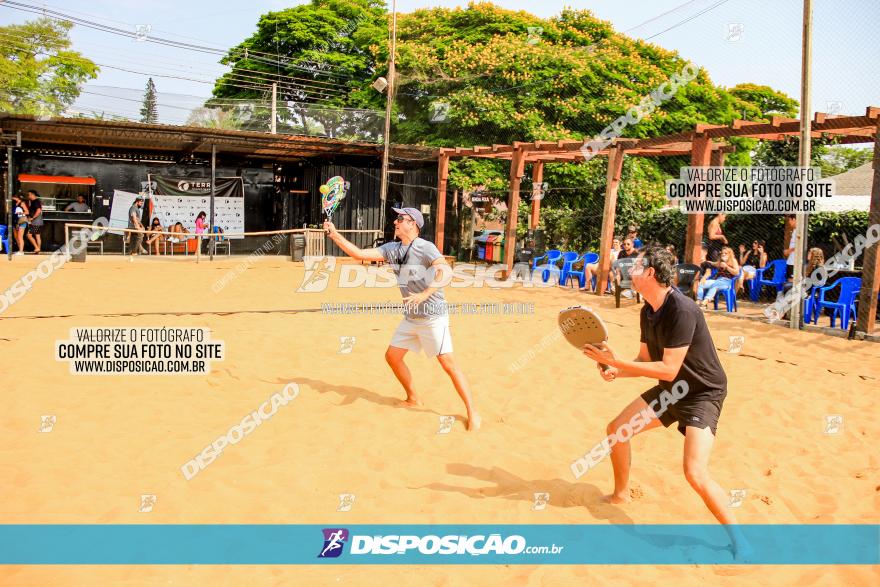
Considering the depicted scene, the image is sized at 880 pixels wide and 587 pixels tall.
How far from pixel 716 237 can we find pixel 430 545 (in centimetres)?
1050

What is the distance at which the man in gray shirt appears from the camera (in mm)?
5426

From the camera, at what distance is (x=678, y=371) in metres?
3.62

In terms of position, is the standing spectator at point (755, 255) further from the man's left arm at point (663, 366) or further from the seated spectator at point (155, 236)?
the seated spectator at point (155, 236)

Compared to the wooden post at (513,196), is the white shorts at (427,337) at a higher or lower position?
lower

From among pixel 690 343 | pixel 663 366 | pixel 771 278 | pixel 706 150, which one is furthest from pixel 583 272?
pixel 663 366

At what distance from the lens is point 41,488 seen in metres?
4.01

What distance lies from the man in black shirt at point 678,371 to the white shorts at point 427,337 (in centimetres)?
185

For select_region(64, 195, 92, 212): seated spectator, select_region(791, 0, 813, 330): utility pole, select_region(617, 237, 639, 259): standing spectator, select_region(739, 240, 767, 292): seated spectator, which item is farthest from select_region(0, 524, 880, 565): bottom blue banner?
select_region(64, 195, 92, 212): seated spectator

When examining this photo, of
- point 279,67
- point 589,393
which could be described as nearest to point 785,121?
point 589,393

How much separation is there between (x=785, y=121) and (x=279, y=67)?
28380mm

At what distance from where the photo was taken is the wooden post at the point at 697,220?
11828 mm

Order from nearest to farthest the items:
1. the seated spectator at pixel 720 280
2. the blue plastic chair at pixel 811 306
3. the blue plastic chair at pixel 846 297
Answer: the blue plastic chair at pixel 846 297 → the blue plastic chair at pixel 811 306 → the seated spectator at pixel 720 280

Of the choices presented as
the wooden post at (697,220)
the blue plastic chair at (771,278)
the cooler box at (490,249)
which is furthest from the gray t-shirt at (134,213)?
the blue plastic chair at (771,278)
